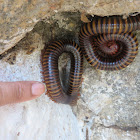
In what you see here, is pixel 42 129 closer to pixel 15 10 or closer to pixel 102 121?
pixel 102 121

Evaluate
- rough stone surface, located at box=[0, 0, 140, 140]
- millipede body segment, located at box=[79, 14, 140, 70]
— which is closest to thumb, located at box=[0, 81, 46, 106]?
rough stone surface, located at box=[0, 0, 140, 140]

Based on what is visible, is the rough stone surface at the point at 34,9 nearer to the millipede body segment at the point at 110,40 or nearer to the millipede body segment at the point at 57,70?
the millipede body segment at the point at 110,40

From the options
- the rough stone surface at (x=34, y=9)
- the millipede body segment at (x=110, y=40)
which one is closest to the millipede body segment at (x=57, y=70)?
the millipede body segment at (x=110, y=40)

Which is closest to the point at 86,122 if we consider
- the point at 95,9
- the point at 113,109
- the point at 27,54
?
the point at 113,109

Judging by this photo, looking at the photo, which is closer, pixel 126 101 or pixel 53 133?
pixel 53 133

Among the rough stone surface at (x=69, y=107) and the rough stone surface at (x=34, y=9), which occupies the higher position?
the rough stone surface at (x=34, y=9)

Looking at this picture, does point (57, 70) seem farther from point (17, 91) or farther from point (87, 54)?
point (17, 91)
